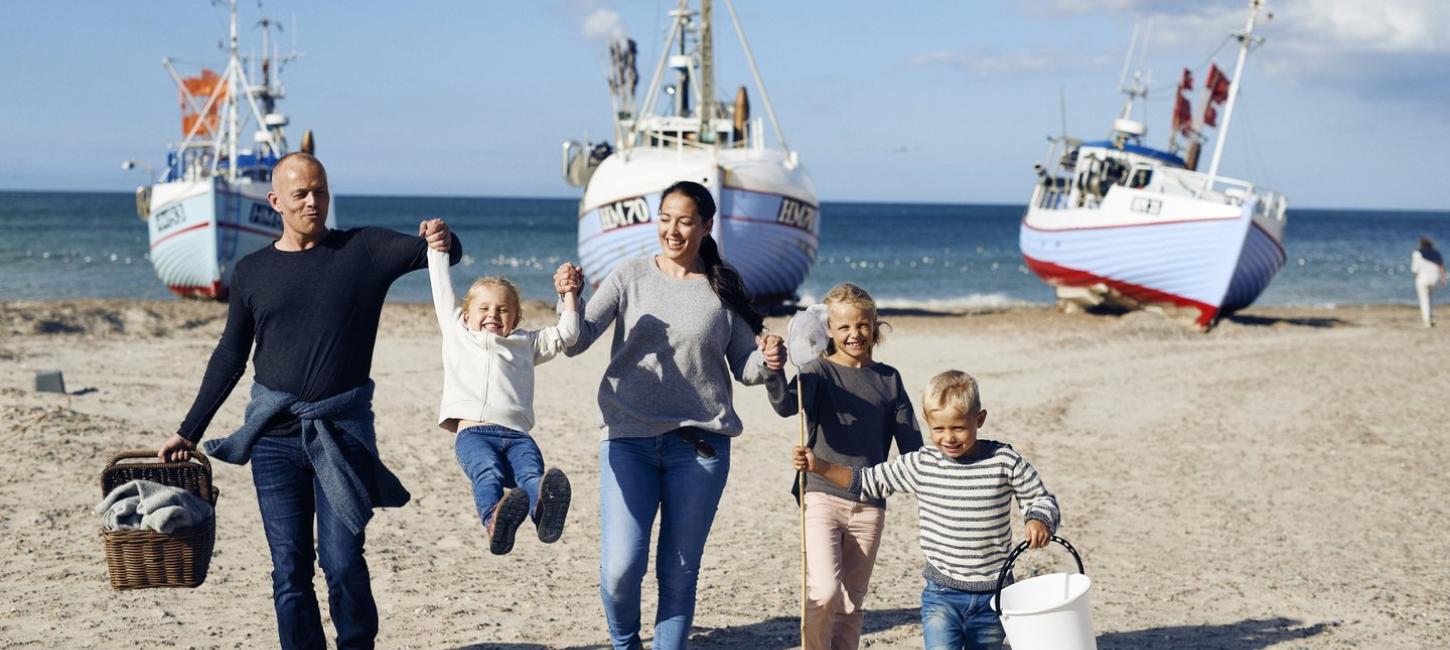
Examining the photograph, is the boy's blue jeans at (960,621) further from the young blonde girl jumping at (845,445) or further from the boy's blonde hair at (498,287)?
the boy's blonde hair at (498,287)

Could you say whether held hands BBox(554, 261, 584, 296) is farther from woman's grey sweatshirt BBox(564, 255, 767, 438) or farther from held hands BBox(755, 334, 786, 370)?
held hands BBox(755, 334, 786, 370)

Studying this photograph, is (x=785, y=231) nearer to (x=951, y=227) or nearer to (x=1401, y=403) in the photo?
(x=1401, y=403)

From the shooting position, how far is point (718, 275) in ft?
14.8

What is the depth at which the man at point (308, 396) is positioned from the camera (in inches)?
165

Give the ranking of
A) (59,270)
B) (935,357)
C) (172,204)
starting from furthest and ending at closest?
(59,270), (172,204), (935,357)

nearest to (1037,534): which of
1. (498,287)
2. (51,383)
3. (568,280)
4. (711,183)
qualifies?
(568,280)

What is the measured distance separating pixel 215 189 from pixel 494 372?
2024cm

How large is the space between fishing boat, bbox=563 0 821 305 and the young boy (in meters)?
15.0

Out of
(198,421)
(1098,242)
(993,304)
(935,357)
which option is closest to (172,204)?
(935,357)

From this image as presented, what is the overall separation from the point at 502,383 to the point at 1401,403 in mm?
10359

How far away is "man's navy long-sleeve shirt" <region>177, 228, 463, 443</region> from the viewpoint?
13.8 feet

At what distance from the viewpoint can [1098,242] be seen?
21.5 metres

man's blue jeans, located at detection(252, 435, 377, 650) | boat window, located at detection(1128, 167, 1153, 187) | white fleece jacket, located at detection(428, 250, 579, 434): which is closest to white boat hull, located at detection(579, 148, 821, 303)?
boat window, located at detection(1128, 167, 1153, 187)

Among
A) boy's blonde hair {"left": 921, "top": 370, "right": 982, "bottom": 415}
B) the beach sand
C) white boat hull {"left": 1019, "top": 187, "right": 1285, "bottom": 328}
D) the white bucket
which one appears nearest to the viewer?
the white bucket
